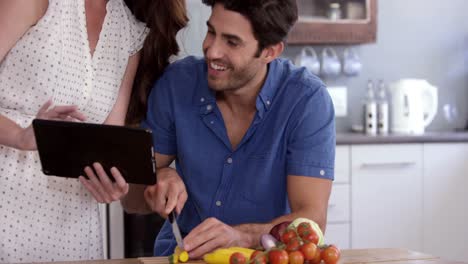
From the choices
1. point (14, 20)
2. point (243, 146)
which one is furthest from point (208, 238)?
point (14, 20)

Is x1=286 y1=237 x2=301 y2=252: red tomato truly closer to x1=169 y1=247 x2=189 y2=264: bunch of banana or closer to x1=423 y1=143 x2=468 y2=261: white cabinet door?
x1=169 y1=247 x2=189 y2=264: bunch of banana

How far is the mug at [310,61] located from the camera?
4.18 meters

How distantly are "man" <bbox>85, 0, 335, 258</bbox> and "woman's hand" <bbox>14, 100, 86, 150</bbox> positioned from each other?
33cm

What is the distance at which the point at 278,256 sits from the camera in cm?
148

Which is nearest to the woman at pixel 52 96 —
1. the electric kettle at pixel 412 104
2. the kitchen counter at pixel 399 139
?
the kitchen counter at pixel 399 139

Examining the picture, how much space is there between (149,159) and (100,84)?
376 mm

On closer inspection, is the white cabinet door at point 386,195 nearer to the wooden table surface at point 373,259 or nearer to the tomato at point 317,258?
the wooden table surface at point 373,259

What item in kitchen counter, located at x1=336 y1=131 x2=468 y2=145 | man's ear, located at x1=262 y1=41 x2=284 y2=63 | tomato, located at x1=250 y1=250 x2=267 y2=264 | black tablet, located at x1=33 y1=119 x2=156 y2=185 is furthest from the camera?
kitchen counter, located at x1=336 y1=131 x2=468 y2=145

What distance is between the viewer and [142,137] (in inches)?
61.6

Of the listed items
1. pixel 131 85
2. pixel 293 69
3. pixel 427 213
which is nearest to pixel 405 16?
pixel 427 213

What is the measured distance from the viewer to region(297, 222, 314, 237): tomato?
1541mm

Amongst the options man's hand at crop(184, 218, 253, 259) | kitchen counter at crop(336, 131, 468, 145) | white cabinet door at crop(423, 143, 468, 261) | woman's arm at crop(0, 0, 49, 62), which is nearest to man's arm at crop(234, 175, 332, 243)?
man's hand at crop(184, 218, 253, 259)

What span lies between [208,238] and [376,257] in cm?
36

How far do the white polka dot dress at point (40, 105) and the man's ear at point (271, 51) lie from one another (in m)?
0.40
